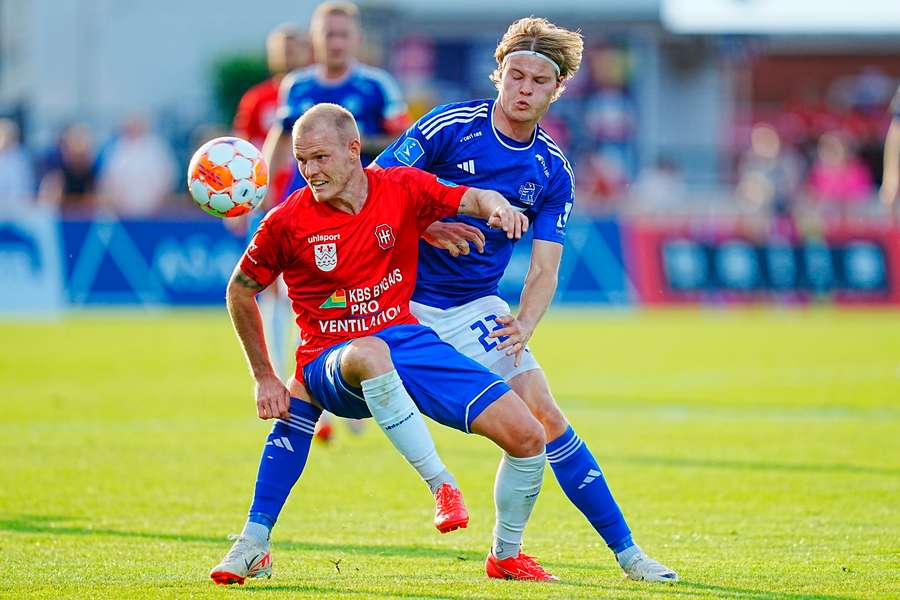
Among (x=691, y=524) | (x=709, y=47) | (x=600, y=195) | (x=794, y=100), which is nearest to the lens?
(x=691, y=524)

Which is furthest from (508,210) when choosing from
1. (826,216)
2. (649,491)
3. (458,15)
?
(458,15)

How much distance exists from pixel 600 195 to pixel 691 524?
19.6m

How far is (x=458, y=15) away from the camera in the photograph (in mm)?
34281

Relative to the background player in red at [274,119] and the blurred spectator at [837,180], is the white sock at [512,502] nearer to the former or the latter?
the background player in red at [274,119]

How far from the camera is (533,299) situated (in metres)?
6.57

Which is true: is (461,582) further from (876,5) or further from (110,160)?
Result: (876,5)

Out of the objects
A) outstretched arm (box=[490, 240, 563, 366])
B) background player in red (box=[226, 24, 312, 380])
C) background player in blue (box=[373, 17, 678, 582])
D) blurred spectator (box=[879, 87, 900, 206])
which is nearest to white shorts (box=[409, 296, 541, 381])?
background player in blue (box=[373, 17, 678, 582])

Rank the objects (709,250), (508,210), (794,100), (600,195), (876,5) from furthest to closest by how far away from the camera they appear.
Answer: (794,100), (876,5), (600,195), (709,250), (508,210)

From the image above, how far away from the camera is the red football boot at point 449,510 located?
588cm

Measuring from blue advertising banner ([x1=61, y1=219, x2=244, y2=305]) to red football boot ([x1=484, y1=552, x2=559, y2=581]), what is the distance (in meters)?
15.3

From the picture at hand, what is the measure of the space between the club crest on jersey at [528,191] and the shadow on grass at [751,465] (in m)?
3.45

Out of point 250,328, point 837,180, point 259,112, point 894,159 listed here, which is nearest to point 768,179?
point 837,180

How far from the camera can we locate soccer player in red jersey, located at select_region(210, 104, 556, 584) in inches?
240

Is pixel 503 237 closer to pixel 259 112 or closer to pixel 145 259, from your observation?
pixel 259 112
